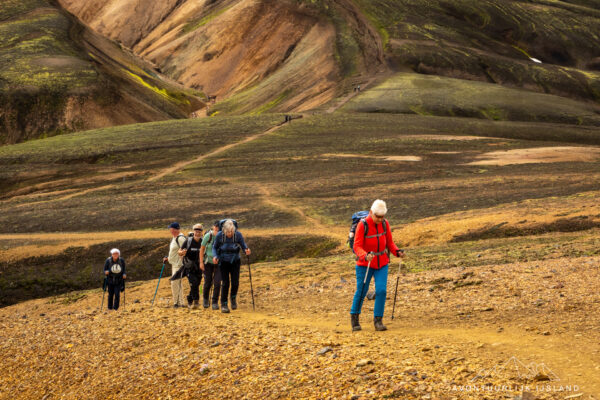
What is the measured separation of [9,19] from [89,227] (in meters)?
95.3

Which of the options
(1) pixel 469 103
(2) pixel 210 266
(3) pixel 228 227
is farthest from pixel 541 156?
(3) pixel 228 227

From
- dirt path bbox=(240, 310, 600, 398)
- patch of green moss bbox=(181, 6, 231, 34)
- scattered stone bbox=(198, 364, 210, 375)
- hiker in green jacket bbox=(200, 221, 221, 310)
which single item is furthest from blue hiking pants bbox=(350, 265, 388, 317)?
patch of green moss bbox=(181, 6, 231, 34)

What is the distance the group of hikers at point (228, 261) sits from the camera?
10.3 meters

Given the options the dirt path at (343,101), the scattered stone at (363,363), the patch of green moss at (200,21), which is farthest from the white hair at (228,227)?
the patch of green moss at (200,21)

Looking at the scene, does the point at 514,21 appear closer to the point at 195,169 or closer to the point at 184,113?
the point at 184,113

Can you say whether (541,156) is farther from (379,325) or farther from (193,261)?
(379,325)

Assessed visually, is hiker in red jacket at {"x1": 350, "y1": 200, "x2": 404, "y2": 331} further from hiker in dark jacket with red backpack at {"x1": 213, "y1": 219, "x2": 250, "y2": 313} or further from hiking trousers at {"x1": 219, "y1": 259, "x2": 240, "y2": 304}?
hiking trousers at {"x1": 219, "y1": 259, "x2": 240, "y2": 304}

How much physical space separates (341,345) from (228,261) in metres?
4.40

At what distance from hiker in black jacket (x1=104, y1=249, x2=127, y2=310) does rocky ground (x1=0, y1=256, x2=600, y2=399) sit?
1.90m

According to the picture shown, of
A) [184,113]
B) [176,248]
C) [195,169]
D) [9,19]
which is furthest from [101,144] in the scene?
[9,19]

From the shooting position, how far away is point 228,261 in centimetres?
1323

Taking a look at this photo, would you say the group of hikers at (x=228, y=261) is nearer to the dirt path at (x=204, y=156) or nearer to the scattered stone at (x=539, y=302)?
the scattered stone at (x=539, y=302)

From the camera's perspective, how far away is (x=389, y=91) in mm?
84125

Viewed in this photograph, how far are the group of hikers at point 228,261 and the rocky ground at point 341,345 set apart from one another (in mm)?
622
